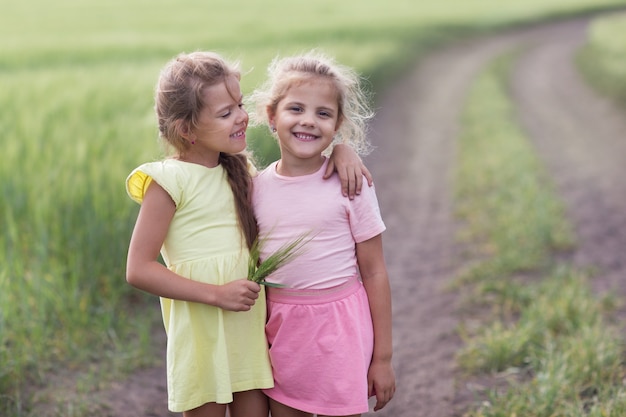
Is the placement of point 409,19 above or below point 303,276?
above

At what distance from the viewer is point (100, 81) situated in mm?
8695

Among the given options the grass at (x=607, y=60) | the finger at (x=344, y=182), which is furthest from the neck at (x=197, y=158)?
the grass at (x=607, y=60)

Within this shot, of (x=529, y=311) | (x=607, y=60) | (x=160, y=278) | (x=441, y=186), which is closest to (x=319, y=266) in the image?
(x=160, y=278)

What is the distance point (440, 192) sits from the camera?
8055 mm

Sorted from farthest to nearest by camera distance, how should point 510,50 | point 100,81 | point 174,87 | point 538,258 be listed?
point 510,50 < point 100,81 < point 538,258 < point 174,87

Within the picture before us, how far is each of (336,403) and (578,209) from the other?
5.02m

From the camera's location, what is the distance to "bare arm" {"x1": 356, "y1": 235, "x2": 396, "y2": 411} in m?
2.49

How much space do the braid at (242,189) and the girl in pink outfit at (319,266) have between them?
1.3 inches

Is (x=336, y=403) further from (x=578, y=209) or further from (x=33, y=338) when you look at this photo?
(x=578, y=209)

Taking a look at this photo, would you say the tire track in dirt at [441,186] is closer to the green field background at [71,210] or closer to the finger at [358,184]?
the green field background at [71,210]

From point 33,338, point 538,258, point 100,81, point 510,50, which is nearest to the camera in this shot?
point 33,338

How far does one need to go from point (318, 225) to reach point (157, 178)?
0.45 metres

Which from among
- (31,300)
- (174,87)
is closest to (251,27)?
(31,300)

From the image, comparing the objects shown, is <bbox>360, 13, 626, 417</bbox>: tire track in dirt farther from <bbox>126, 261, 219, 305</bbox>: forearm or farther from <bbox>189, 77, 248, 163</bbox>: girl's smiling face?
<bbox>189, 77, 248, 163</bbox>: girl's smiling face
